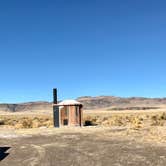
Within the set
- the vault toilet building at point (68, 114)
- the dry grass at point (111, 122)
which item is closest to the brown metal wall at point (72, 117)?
the vault toilet building at point (68, 114)

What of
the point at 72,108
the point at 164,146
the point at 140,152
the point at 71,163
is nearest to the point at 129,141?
the point at 164,146

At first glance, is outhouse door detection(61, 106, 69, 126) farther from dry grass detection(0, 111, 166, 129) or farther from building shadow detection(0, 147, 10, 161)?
building shadow detection(0, 147, 10, 161)

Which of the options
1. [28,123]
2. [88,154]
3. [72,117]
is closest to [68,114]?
[72,117]

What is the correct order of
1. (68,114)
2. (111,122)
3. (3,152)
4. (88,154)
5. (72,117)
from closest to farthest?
(88,154) < (3,152) < (72,117) < (68,114) < (111,122)

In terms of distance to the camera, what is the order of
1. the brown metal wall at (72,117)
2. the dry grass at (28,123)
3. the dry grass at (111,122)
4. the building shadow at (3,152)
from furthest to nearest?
the dry grass at (28,123) < the dry grass at (111,122) < the brown metal wall at (72,117) < the building shadow at (3,152)

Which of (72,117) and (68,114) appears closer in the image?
(72,117)

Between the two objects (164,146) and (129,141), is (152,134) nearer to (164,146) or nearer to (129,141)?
(129,141)

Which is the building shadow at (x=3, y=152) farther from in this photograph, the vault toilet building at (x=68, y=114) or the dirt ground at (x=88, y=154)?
the vault toilet building at (x=68, y=114)

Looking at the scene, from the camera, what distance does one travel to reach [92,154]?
15.3 m

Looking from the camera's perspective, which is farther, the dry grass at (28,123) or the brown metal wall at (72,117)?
the dry grass at (28,123)

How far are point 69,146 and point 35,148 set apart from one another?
6.07 feet

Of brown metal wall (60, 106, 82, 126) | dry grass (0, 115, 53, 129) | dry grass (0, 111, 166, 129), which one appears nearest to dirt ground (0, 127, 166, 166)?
dry grass (0, 111, 166, 129)

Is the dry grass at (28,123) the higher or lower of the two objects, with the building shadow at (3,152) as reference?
lower

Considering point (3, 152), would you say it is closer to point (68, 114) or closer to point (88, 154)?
point (88, 154)
